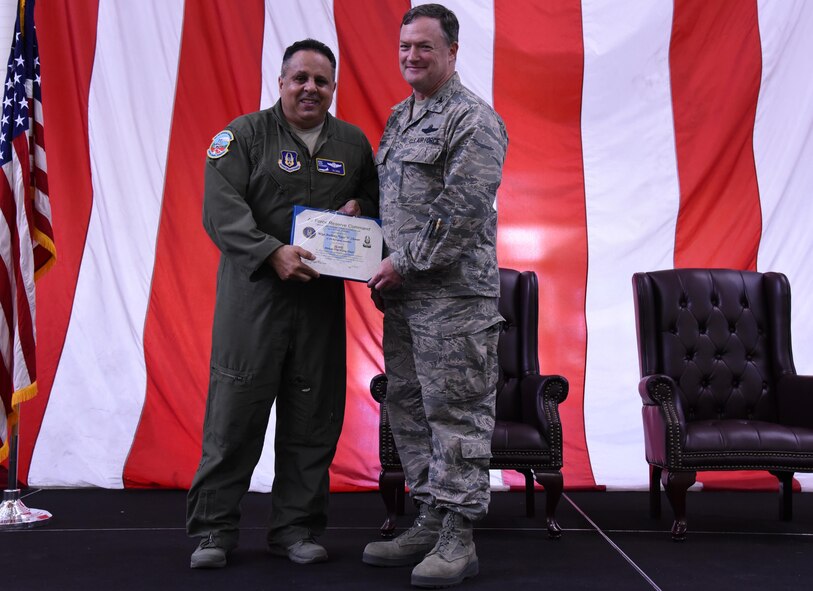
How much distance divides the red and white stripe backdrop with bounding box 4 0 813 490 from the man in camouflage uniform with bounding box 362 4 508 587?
65.5 inches

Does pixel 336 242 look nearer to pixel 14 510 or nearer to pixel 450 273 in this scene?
pixel 450 273

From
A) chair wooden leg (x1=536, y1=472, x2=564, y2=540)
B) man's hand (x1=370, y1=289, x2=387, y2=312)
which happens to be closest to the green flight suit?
man's hand (x1=370, y1=289, x2=387, y2=312)

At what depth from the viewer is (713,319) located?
357 centimetres

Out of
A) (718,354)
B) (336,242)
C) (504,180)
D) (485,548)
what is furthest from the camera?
(504,180)

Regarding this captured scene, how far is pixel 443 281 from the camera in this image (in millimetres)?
2367

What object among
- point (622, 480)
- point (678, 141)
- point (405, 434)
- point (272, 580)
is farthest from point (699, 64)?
point (272, 580)

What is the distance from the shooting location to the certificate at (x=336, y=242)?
2.44 metres

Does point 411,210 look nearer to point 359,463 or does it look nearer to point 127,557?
point 127,557

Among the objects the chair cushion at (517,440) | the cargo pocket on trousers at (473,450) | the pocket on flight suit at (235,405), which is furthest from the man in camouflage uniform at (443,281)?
the chair cushion at (517,440)

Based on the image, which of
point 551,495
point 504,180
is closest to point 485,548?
point 551,495

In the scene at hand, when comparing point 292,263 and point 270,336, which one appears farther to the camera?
point 270,336

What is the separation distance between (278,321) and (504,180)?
204 cm

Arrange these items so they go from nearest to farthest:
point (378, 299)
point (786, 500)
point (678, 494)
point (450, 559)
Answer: point (450, 559)
point (378, 299)
point (678, 494)
point (786, 500)

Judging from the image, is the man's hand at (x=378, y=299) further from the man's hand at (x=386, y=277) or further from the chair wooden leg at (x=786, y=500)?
the chair wooden leg at (x=786, y=500)
